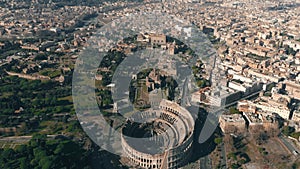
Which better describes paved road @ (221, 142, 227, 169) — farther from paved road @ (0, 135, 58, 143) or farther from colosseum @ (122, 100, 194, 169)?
paved road @ (0, 135, 58, 143)

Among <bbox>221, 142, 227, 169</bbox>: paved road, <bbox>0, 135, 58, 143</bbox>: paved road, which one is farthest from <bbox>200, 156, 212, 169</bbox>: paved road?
<bbox>0, 135, 58, 143</bbox>: paved road

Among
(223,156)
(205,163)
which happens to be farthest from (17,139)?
(223,156)

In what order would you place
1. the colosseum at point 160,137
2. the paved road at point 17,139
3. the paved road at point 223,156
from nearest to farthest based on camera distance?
the colosseum at point 160,137
the paved road at point 223,156
the paved road at point 17,139

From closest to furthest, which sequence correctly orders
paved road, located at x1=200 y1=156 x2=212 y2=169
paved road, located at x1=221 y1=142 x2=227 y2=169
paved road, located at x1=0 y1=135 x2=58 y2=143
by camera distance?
paved road, located at x1=200 y1=156 x2=212 y2=169 → paved road, located at x1=221 y1=142 x2=227 y2=169 → paved road, located at x1=0 y1=135 x2=58 y2=143

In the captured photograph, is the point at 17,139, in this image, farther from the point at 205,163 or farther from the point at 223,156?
the point at 223,156

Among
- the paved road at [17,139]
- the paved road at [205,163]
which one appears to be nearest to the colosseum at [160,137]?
the paved road at [205,163]

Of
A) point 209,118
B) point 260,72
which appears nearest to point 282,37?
point 260,72

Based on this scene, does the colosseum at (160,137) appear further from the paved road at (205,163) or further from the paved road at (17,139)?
the paved road at (17,139)

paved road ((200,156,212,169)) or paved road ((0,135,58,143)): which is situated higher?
paved road ((0,135,58,143))
